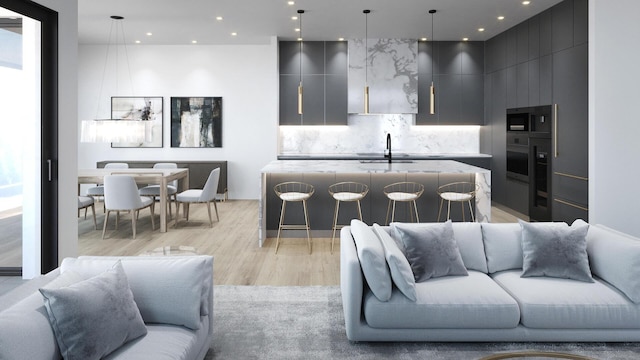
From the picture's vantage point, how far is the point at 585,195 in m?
5.91

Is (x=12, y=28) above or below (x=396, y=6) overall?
below

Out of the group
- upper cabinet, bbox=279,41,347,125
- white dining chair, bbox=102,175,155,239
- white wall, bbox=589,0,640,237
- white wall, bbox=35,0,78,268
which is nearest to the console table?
upper cabinet, bbox=279,41,347,125

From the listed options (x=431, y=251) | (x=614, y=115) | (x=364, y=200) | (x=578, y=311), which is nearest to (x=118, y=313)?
(x=431, y=251)

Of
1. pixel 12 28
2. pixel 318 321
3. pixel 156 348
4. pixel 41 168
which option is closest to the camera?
pixel 156 348

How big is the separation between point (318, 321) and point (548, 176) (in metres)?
4.64

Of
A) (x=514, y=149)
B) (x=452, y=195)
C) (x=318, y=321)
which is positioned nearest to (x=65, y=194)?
(x=318, y=321)

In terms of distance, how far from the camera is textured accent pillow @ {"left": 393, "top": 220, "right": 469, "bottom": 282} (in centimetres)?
336

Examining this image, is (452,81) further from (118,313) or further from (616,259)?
(118,313)

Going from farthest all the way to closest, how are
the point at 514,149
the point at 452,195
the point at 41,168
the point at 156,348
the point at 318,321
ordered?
the point at 514,149
the point at 452,195
the point at 41,168
the point at 318,321
the point at 156,348

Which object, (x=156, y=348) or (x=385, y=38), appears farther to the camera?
(x=385, y=38)

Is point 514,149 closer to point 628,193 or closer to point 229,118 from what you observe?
point 628,193

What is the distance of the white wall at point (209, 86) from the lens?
32.0ft

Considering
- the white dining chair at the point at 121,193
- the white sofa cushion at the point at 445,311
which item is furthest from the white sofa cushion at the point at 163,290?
the white dining chair at the point at 121,193

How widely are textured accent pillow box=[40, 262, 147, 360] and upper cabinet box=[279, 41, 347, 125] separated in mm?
7109
